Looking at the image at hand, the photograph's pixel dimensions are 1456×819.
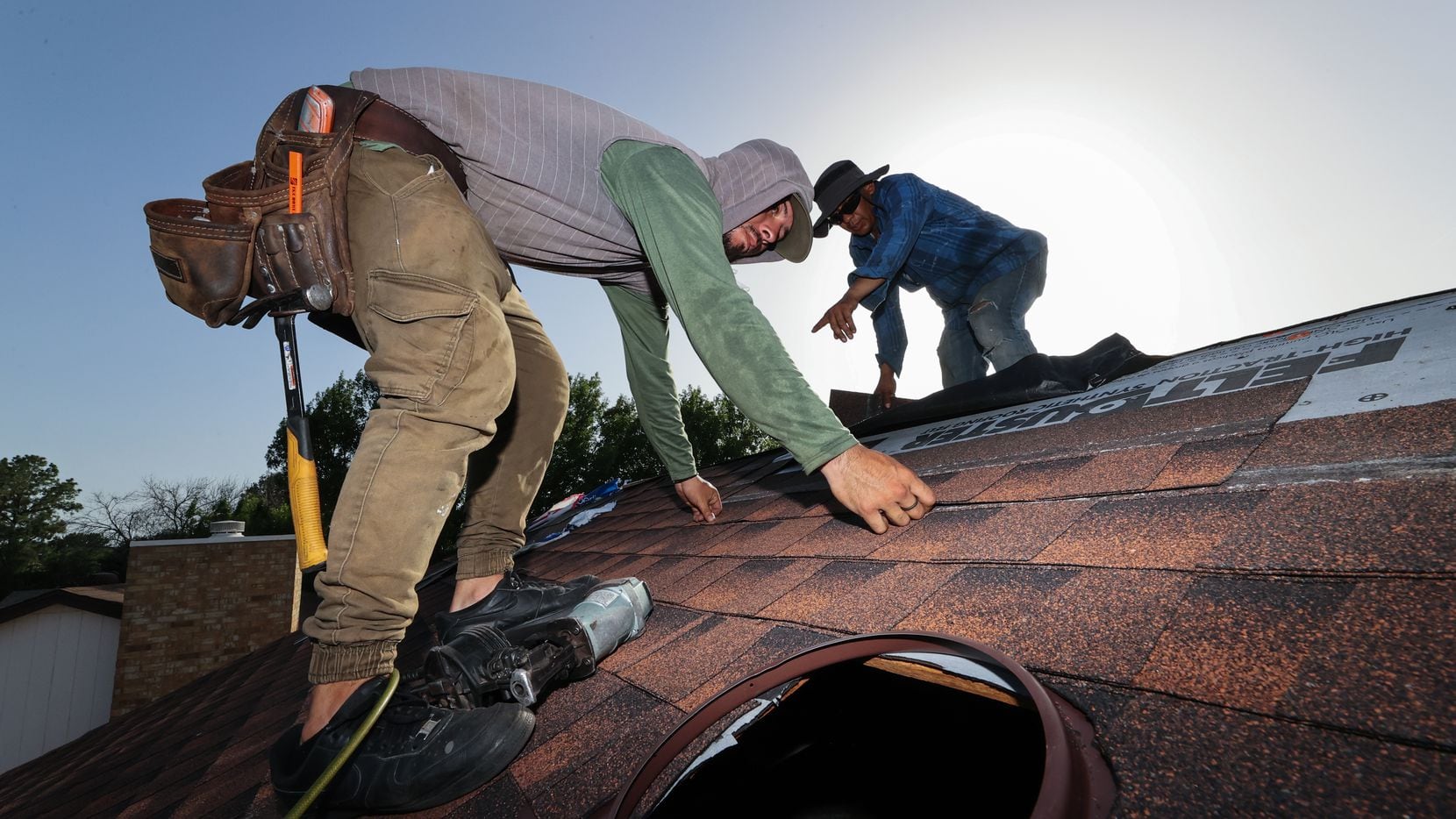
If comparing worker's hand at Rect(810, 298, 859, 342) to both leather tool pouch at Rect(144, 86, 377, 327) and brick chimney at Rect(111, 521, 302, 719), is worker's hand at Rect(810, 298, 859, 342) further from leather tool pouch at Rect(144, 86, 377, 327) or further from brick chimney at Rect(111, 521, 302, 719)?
brick chimney at Rect(111, 521, 302, 719)

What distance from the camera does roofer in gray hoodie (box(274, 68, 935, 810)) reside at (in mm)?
1030

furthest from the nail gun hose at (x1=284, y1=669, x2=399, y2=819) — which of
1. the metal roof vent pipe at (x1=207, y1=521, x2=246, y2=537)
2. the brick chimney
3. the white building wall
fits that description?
the white building wall

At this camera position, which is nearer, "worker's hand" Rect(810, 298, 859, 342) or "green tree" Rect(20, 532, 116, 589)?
"worker's hand" Rect(810, 298, 859, 342)

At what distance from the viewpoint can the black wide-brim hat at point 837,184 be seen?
132 inches

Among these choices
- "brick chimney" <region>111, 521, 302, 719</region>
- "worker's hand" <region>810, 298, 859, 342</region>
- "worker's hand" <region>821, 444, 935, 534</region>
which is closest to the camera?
"worker's hand" <region>821, 444, 935, 534</region>

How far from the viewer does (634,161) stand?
1.37 m

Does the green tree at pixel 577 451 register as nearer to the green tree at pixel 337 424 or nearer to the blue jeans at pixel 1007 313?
the green tree at pixel 337 424

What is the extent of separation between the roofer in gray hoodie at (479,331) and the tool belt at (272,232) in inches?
1.6

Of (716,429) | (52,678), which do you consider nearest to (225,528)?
(52,678)

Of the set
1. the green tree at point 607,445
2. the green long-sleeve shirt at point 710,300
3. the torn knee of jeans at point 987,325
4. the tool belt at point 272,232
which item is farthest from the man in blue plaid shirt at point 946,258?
the green tree at point 607,445

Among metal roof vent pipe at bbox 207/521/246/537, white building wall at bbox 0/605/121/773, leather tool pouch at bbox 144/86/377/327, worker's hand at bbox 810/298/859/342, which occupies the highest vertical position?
worker's hand at bbox 810/298/859/342

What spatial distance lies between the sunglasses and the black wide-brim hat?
1.2 inches

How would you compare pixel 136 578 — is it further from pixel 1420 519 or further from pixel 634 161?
pixel 1420 519

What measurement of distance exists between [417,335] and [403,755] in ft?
2.45
